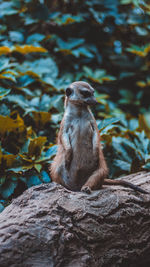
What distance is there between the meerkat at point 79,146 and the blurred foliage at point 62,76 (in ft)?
1.94

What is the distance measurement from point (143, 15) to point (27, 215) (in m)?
6.36

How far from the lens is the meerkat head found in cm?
312

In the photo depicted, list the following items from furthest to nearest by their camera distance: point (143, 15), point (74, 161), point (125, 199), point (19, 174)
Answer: point (143, 15) → point (19, 174) → point (74, 161) → point (125, 199)

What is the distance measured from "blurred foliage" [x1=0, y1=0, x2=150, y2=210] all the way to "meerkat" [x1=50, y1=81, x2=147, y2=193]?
0.59 meters

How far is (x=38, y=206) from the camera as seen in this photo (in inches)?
106

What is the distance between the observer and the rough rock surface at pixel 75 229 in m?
2.42

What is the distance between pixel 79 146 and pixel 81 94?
0.52 meters

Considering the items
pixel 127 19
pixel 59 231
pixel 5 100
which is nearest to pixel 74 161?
pixel 59 231

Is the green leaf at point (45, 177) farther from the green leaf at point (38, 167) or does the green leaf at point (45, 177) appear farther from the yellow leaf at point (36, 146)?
the yellow leaf at point (36, 146)

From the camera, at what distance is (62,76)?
6375 millimetres

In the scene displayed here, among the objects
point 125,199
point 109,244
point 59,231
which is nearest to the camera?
point 59,231

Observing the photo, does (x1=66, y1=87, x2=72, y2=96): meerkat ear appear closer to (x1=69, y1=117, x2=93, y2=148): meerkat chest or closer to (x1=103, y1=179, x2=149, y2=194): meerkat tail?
(x1=69, y1=117, x2=93, y2=148): meerkat chest

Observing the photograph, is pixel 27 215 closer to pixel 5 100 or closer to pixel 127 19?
pixel 5 100

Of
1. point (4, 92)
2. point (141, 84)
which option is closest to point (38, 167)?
point (4, 92)
